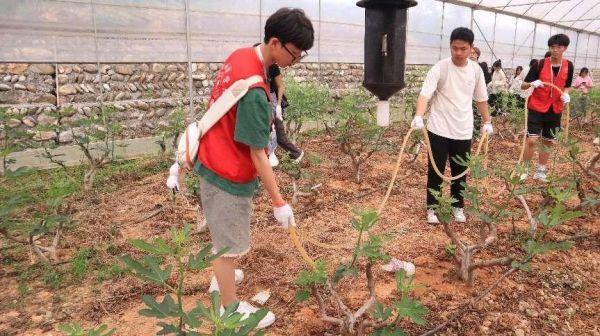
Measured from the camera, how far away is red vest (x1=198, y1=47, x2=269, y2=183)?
1.62 metres

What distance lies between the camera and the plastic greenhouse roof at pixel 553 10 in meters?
11.3

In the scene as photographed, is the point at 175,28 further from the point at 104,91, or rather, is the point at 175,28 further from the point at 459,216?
the point at 459,216

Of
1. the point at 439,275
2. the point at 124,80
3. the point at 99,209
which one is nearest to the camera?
the point at 439,275

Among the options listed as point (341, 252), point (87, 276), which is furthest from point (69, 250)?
point (341, 252)

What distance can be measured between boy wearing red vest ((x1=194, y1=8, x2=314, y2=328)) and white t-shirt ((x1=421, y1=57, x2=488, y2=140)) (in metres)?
1.55

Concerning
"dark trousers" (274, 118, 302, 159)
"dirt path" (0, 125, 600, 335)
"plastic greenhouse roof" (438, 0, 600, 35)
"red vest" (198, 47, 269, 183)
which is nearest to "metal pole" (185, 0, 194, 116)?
"dirt path" (0, 125, 600, 335)

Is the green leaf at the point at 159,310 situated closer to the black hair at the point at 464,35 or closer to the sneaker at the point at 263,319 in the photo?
the sneaker at the point at 263,319

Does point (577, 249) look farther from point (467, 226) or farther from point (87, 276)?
point (87, 276)

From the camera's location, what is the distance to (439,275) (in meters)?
2.44

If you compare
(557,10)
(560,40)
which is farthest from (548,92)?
(557,10)

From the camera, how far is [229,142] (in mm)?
1675

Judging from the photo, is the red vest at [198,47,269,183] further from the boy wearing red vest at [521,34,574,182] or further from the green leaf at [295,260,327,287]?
the boy wearing red vest at [521,34,574,182]

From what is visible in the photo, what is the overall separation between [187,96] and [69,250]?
3681 mm

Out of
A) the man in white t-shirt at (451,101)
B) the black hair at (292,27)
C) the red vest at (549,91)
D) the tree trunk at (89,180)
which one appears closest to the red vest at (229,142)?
the black hair at (292,27)
